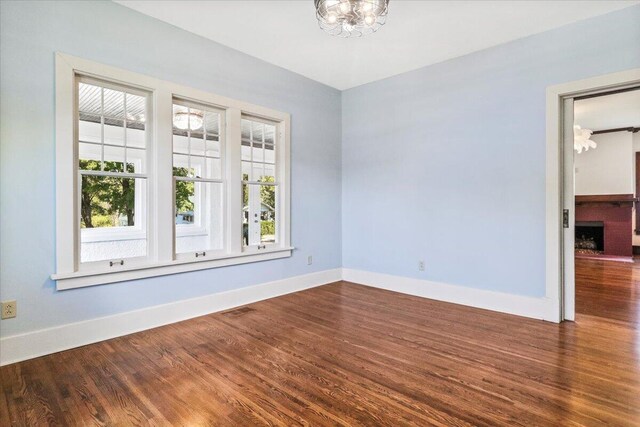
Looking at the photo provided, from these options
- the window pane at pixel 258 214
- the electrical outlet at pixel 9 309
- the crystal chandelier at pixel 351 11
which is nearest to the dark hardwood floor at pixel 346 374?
the electrical outlet at pixel 9 309

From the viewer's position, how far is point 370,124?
4.71 metres

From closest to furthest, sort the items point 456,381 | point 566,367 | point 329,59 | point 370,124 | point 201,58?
point 456,381 → point 566,367 → point 201,58 → point 329,59 → point 370,124

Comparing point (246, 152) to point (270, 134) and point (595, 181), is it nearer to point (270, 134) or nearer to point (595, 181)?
point (270, 134)

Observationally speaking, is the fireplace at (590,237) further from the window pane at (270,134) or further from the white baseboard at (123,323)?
the window pane at (270,134)

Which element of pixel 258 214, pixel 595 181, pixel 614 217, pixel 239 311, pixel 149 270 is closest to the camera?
pixel 149 270

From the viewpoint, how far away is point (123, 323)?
2.89m

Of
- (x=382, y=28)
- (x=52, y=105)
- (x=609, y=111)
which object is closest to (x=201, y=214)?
(x=52, y=105)

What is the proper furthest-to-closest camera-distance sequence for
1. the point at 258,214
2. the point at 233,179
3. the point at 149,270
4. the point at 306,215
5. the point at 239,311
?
the point at 306,215
the point at 258,214
the point at 233,179
the point at 239,311
the point at 149,270

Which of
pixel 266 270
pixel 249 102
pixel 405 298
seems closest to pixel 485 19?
pixel 249 102

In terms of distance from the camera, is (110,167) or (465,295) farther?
(465,295)

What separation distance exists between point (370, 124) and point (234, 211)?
231 centimetres

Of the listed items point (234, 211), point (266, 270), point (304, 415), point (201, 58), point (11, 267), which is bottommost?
point (304, 415)

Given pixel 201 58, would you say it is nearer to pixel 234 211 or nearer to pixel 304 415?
pixel 234 211

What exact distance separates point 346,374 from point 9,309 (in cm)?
244
